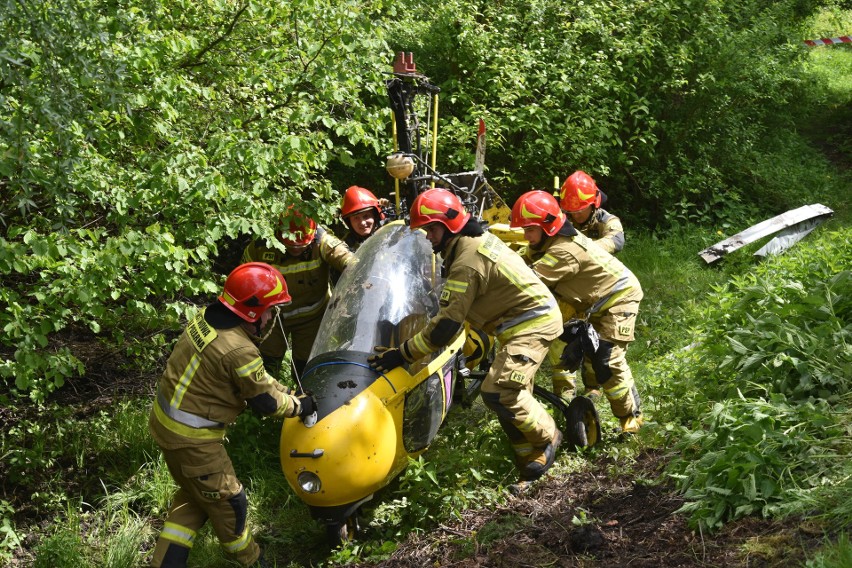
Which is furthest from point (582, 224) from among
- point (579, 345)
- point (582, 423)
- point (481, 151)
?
point (582, 423)

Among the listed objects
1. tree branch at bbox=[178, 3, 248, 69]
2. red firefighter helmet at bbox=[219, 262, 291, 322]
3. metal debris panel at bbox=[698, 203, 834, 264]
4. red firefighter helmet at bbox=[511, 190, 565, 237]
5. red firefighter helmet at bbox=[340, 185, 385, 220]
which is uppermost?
tree branch at bbox=[178, 3, 248, 69]

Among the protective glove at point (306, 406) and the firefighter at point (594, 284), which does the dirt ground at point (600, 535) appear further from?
the protective glove at point (306, 406)

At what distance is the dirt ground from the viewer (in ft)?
12.4

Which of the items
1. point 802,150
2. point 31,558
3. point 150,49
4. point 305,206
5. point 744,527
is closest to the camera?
point 744,527

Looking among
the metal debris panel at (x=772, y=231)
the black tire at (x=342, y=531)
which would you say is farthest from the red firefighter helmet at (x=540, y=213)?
the metal debris panel at (x=772, y=231)

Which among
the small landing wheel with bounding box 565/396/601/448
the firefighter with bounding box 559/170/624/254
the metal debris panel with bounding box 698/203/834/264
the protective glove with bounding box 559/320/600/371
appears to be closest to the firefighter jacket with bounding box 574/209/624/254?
the firefighter with bounding box 559/170/624/254

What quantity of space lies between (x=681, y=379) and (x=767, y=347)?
981 millimetres

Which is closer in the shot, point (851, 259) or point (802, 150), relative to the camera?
point (851, 259)

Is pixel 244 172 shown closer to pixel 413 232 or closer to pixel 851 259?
pixel 413 232

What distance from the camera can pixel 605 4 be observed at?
10703mm

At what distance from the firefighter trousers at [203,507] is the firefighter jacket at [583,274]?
2663 mm

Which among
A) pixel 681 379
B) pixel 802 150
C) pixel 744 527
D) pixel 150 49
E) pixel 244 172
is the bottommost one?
pixel 802 150

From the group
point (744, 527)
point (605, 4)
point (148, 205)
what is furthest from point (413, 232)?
point (605, 4)

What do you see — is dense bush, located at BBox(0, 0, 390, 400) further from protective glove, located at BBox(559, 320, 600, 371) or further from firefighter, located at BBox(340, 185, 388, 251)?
protective glove, located at BBox(559, 320, 600, 371)
